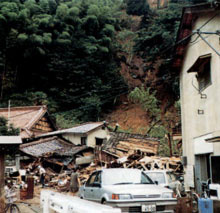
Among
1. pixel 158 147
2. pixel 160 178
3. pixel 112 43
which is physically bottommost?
pixel 160 178

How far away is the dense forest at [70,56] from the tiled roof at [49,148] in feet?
37.4

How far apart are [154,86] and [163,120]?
748 cm

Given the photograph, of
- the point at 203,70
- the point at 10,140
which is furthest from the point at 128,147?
the point at 10,140

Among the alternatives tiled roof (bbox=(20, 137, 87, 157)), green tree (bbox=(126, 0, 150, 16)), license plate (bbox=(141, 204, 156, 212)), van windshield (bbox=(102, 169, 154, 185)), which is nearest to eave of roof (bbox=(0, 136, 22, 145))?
→ van windshield (bbox=(102, 169, 154, 185))

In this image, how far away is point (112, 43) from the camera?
182 feet

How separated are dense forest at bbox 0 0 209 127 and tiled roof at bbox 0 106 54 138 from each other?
6210 mm

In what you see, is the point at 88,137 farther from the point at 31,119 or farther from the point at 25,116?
the point at 25,116

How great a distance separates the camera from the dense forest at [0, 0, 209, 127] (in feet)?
155

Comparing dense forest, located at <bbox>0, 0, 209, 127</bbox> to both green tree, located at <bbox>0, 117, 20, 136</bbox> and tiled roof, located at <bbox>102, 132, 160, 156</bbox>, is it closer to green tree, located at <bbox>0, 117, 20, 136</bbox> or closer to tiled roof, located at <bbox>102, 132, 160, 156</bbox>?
tiled roof, located at <bbox>102, 132, 160, 156</bbox>

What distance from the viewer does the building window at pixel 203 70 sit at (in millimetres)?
13930

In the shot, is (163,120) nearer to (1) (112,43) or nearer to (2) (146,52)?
(2) (146,52)

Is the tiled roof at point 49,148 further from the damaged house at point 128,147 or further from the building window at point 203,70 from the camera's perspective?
the building window at point 203,70

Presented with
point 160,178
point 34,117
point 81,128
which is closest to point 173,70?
point 160,178

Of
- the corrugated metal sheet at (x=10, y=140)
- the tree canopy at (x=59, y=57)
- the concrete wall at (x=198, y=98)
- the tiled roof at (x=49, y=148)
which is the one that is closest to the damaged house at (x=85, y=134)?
the tiled roof at (x=49, y=148)
